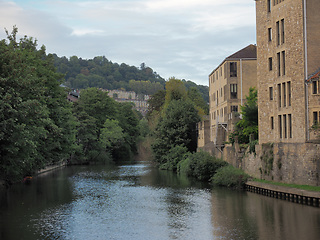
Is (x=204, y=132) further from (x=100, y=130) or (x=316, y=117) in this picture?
(x=100, y=130)

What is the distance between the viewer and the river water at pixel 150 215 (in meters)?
24.5

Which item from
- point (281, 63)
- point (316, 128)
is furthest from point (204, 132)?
point (316, 128)

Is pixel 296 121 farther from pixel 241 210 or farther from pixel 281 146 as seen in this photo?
pixel 241 210

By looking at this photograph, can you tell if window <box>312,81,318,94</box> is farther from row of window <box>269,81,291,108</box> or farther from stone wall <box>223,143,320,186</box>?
stone wall <box>223,143,320,186</box>

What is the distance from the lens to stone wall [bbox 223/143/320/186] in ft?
113

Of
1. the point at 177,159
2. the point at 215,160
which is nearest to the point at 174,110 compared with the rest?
the point at 177,159

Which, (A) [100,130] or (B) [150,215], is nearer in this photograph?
(B) [150,215]

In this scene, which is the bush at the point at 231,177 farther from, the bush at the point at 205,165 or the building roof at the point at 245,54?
the building roof at the point at 245,54

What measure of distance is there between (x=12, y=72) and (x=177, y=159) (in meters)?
39.4

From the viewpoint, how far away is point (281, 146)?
1542 inches

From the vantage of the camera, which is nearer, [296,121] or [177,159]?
[296,121]

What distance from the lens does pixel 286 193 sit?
1390 inches

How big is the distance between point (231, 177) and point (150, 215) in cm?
1694

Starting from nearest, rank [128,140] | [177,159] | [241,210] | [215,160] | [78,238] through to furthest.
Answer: [78,238], [241,210], [215,160], [177,159], [128,140]
